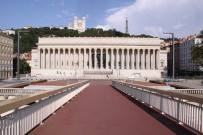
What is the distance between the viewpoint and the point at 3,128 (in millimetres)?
4781

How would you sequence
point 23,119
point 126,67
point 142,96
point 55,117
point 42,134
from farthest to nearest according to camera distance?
point 126,67
point 142,96
point 55,117
point 42,134
point 23,119

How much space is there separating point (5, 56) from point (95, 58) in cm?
3657

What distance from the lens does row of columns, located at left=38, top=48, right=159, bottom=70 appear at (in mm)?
93375

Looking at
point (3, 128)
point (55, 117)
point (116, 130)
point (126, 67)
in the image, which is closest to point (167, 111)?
point (116, 130)

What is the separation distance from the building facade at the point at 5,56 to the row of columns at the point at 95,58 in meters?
13.7

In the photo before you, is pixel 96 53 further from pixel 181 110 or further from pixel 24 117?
pixel 24 117

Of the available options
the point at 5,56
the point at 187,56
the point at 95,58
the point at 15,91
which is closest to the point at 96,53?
the point at 95,58

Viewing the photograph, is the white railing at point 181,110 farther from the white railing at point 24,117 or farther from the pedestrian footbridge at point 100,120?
the white railing at point 24,117

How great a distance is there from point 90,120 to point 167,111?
331 centimetres

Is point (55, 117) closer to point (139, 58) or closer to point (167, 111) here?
point (167, 111)

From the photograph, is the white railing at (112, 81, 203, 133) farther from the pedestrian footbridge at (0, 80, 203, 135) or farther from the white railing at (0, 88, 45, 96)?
the white railing at (0, 88, 45, 96)

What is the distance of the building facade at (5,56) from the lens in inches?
3018

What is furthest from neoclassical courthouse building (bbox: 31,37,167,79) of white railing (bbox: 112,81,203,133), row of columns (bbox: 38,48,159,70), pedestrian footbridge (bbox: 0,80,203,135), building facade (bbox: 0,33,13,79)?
pedestrian footbridge (bbox: 0,80,203,135)

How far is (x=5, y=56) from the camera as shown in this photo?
261 ft
